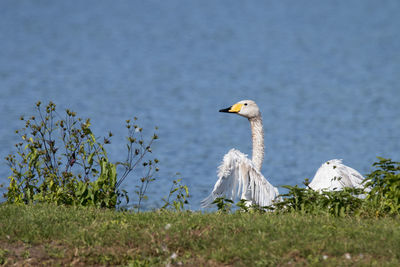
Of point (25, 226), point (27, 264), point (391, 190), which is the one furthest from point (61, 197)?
point (391, 190)

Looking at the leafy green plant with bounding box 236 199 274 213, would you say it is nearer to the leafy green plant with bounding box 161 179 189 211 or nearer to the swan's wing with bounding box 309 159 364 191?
the leafy green plant with bounding box 161 179 189 211

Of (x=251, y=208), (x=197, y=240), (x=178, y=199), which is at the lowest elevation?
(x=197, y=240)

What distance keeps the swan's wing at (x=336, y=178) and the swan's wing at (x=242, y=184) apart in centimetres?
71

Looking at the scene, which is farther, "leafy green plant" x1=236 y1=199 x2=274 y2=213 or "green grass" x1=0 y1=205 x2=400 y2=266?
"leafy green plant" x1=236 y1=199 x2=274 y2=213

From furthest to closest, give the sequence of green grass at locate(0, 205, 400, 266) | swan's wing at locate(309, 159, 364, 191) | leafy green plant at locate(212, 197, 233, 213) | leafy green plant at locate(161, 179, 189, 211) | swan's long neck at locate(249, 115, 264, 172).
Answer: swan's long neck at locate(249, 115, 264, 172), swan's wing at locate(309, 159, 364, 191), leafy green plant at locate(161, 179, 189, 211), leafy green plant at locate(212, 197, 233, 213), green grass at locate(0, 205, 400, 266)

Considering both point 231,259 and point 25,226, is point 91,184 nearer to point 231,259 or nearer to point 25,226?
point 25,226

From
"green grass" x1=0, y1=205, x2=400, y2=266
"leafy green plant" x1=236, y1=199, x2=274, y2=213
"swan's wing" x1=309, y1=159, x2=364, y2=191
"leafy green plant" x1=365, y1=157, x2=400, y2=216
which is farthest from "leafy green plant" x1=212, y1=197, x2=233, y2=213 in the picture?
"leafy green plant" x1=365, y1=157, x2=400, y2=216

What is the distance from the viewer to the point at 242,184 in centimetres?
780

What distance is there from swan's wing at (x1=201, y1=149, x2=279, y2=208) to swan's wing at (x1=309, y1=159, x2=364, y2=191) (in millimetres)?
710

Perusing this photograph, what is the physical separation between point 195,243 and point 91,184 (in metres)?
2.30

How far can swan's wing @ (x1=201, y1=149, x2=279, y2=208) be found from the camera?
7.66m

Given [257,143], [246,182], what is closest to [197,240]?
[246,182]

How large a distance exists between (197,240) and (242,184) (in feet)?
6.98

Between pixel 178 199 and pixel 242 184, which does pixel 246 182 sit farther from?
pixel 178 199
